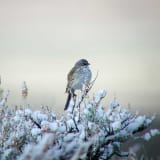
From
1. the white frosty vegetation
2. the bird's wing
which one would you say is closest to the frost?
the white frosty vegetation

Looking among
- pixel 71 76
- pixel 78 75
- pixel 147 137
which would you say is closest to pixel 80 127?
pixel 147 137

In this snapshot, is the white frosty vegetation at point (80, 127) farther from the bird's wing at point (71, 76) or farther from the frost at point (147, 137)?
the bird's wing at point (71, 76)

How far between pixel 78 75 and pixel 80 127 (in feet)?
12.7

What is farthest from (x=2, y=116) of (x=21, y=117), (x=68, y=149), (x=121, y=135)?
(x=68, y=149)

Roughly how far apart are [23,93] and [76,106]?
64 cm

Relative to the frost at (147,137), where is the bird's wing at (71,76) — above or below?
above

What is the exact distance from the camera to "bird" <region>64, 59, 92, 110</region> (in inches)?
353

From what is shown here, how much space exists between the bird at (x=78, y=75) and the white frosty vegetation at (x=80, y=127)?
3.13 metres

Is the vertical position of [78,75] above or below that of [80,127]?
above

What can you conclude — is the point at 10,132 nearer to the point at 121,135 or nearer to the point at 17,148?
the point at 17,148

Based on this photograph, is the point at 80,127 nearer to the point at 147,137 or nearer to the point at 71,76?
the point at 147,137

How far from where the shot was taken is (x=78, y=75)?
928 cm

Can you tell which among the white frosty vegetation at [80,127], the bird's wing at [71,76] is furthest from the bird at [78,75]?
the white frosty vegetation at [80,127]

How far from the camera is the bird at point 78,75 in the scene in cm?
897
